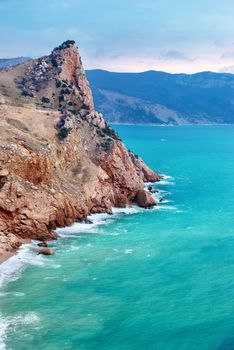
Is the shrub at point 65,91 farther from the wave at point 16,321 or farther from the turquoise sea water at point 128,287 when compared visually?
the wave at point 16,321

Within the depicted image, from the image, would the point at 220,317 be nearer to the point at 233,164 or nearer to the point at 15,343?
the point at 15,343

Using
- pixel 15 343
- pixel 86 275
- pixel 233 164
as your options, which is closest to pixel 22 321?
pixel 15 343

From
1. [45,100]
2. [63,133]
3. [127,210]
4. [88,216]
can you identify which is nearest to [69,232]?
[88,216]

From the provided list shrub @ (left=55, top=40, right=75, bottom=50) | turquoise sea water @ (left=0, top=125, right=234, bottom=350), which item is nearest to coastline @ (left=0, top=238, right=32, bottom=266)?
turquoise sea water @ (left=0, top=125, right=234, bottom=350)

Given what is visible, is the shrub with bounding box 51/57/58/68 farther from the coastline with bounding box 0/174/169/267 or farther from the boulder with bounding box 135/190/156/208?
the boulder with bounding box 135/190/156/208

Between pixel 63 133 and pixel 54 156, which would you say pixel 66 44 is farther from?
pixel 54 156

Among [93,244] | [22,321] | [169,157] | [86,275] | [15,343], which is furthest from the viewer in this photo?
[169,157]
